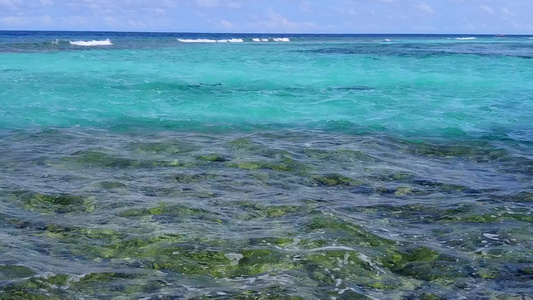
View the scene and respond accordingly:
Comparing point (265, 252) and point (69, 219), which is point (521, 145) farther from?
point (69, 219)

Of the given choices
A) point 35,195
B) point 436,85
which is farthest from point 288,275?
point 436,85

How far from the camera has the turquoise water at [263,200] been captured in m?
6.51

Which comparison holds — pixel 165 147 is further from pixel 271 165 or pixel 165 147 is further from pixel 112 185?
pixel 112 185

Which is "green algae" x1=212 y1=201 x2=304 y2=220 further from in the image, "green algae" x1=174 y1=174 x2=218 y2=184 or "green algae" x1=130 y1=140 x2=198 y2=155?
"green algae" x1=130 y1=140 x2=198 y2=155

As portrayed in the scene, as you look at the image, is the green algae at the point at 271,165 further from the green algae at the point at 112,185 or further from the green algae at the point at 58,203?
the green algae at the point at 58,203

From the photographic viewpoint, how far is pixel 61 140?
540 inches

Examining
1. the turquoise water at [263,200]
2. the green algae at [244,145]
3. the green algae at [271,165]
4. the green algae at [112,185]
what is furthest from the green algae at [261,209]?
the green algae at [244,145]

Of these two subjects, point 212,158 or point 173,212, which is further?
point 212,158

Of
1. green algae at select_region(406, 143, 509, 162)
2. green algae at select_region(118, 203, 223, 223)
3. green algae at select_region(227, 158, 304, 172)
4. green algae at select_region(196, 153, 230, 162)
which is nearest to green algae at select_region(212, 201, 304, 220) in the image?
green algae at select_region(118, 203, 223, 223)

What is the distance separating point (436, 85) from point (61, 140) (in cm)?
1928

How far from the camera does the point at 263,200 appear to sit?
9.24 metres

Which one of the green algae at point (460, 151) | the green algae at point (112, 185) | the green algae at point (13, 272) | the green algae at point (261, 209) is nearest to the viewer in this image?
the green algae at point (13, 272)

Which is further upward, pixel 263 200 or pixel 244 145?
pixel 244 145

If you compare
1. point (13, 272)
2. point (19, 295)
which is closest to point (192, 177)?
point (13, 272)
